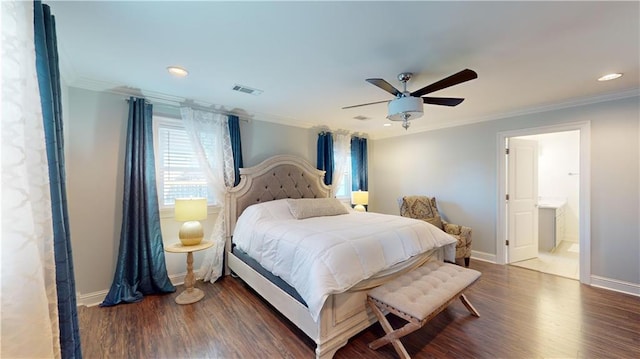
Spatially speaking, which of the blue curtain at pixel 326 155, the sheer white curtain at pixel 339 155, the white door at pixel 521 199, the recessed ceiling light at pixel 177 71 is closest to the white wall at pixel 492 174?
the white door at pixel 521 199

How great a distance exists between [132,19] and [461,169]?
4.65 metres

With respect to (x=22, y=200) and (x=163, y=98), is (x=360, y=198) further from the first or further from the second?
(x=22, y=200)

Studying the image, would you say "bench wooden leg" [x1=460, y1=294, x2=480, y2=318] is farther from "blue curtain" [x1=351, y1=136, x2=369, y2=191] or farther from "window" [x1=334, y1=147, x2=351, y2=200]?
"blue curtain" [x1=351, y1=136, x2=369, y2=191]

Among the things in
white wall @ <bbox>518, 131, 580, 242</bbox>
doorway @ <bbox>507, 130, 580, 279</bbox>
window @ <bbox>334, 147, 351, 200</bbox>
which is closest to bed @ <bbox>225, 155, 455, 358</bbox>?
window @ <bbox>334, 147, 351, 200</bbox>

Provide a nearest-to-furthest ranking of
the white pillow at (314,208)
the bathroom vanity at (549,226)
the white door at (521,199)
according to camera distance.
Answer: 1. the white pillow at (314,208)
2. the white door at (521,199)
3. the bathroom vanity at (549,226)

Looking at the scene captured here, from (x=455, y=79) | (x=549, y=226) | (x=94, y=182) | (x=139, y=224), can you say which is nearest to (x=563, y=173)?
(x=549, y=226)

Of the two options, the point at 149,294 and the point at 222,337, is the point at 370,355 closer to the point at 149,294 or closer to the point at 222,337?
the point at 222,337

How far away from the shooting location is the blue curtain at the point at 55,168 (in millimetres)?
1236

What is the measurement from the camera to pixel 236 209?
12.0ft

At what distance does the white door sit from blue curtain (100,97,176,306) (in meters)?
4.98

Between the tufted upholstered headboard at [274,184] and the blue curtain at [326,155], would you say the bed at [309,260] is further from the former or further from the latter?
the blue curtain at [326,155]

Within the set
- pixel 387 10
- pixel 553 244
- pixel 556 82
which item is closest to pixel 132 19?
pixel 387 10

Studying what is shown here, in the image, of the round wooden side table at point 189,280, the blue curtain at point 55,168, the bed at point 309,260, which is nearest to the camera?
the blue curtain at point 55,168

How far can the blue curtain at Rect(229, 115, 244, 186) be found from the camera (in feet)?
12.2
